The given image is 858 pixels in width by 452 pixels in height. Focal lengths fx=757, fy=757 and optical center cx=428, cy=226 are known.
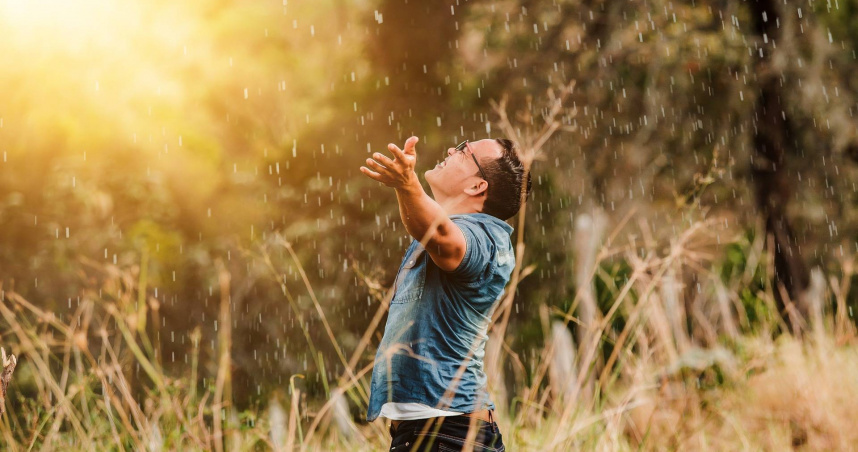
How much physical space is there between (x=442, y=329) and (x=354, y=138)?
4.86 meters

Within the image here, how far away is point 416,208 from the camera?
1735 millimetres

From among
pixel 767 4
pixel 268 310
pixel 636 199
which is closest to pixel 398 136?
pixel 636 199

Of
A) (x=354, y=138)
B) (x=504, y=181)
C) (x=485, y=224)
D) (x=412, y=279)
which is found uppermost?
(x=354, y=138)

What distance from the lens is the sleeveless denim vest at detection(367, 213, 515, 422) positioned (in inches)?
77.5

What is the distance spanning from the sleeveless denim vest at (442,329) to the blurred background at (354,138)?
9.81 feet

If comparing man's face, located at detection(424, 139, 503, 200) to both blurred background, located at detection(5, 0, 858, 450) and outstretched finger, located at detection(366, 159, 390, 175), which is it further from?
blurred background, located at detection(5, 0, 858, 450)

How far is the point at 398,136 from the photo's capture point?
646 cm

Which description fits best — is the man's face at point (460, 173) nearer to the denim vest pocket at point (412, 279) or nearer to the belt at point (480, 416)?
the denim vest pocket at point (412, 279)

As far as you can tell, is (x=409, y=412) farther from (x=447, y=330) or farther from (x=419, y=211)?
(x=419, y=211)

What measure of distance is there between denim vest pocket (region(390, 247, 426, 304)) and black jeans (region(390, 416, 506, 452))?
0.33m

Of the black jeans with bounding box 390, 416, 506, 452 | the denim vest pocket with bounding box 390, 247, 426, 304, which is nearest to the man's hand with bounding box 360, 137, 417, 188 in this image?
the denim vest pocket with bounding box 390, 247, 426, 304

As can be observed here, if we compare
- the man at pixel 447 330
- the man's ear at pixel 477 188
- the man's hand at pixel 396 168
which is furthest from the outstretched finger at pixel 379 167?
the man's ear at pixel 477 188

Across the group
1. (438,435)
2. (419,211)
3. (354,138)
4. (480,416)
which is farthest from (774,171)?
(419,211)

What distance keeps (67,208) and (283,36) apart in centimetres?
238
